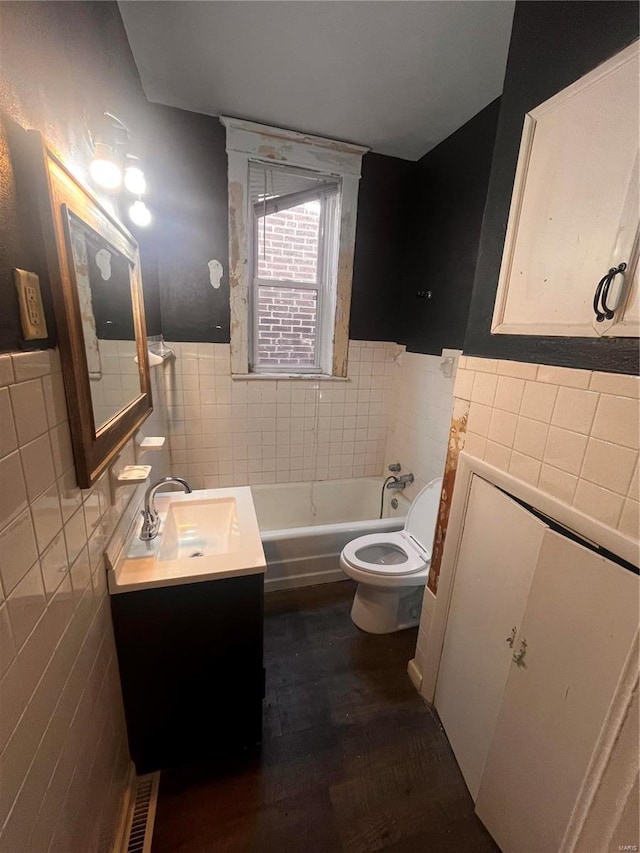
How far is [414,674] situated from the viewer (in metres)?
1.57

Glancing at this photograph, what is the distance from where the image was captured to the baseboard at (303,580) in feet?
6.95

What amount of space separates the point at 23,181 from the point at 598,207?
47.7 inches

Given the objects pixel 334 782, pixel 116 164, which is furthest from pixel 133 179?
pixel 334 782

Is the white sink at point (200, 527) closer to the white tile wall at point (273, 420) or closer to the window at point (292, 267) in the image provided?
the white tile wall at point (273, 420)

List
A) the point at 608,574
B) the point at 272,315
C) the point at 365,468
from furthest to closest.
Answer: the point at 365,468 → the point at 272,315 → the point at 608,574

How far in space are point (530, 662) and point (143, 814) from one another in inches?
52.7

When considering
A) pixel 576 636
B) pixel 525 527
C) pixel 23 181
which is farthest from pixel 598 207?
pixel 23 181

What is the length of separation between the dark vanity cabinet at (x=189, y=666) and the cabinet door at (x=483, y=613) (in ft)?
2.46

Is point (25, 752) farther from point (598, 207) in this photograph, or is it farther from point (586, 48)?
point (586, 48)

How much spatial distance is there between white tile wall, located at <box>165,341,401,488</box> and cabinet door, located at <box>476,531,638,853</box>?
1850 mm

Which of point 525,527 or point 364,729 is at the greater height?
point 525,527

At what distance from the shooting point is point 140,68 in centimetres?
161

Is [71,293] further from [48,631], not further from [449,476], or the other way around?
[449,476]

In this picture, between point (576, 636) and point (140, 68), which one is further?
point (140, 68)
